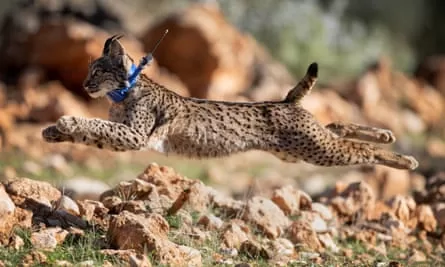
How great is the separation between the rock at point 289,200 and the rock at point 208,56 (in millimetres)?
10763

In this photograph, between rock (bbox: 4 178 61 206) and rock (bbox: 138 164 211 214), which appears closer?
rock (bbox: 4 178 61 206)

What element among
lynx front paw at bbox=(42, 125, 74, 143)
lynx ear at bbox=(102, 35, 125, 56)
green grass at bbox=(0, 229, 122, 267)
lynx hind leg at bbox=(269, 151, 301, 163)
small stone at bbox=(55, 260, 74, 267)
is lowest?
small stone at bbox=(55, 260, 74, 267)

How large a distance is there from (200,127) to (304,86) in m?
1.14

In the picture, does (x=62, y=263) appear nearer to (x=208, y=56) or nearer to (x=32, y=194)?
(x=32, y=194)

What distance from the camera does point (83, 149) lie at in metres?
17.9

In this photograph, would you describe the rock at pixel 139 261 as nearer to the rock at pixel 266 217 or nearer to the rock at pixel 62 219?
the rock at pixel 62 219

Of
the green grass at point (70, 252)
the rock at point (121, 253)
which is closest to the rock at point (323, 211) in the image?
the green grass at point (70, 252)

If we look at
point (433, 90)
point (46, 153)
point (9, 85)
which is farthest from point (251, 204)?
point (433, 90)

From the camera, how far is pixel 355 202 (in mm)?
10773

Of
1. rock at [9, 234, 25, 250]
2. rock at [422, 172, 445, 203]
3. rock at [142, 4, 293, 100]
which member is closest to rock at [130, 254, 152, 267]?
rock at [9, 234, 25, 250]

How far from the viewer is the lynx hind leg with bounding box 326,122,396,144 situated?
1051 centimetres

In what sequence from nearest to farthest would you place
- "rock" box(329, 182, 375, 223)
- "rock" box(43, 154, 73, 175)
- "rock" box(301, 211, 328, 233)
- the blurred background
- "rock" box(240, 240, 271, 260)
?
"rock" box(240, 240, 271, 260) < "rock" box(301, 211, 328, 233) < "rock" box(329, 182, 375, 223) < "rock" box(43, 154, 73, 175) < the blurred background

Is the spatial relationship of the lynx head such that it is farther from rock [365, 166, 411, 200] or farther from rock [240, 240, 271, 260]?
rock [365, 166, 411, 200]

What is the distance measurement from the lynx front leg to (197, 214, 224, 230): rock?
2.69ft
